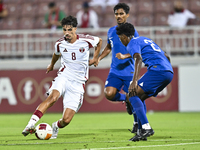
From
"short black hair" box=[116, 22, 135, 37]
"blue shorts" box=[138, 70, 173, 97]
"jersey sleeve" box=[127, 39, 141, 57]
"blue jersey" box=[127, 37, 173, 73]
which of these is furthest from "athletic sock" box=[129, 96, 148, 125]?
"short black hair" box=[116, 22, 135, 37]

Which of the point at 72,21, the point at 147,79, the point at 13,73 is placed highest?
the point at 72,21

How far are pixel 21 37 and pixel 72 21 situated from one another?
9.27 m

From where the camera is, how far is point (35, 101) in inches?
559

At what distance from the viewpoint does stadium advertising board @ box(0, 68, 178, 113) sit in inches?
555

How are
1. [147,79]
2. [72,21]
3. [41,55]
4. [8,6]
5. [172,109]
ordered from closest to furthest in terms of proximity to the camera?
[147,79] < [72,21] < [172,109] < [41,55] < [8,6]

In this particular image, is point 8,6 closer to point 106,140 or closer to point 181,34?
point 181,34

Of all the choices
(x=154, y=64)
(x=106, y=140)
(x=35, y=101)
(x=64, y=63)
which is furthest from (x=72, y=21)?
(x=35, y=101)

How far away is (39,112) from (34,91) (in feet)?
26.0

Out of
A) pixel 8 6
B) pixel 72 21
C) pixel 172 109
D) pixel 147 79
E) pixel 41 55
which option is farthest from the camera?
pixel 8 6

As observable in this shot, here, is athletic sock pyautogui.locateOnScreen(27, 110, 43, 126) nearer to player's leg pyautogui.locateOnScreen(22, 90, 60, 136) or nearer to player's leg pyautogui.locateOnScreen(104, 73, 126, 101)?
player's leg pyautogui.locateOnScreen(22, 90, 60, 136)

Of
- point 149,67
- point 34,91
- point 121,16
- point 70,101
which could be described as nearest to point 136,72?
point 149,67

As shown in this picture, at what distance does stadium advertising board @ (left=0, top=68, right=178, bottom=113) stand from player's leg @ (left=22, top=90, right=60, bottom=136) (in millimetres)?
7359

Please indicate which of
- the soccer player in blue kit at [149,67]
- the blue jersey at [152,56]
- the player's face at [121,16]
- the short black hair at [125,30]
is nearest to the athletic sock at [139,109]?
the soccer player in blue kit at [149,67]

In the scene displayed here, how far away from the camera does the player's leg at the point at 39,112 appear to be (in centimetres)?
612
